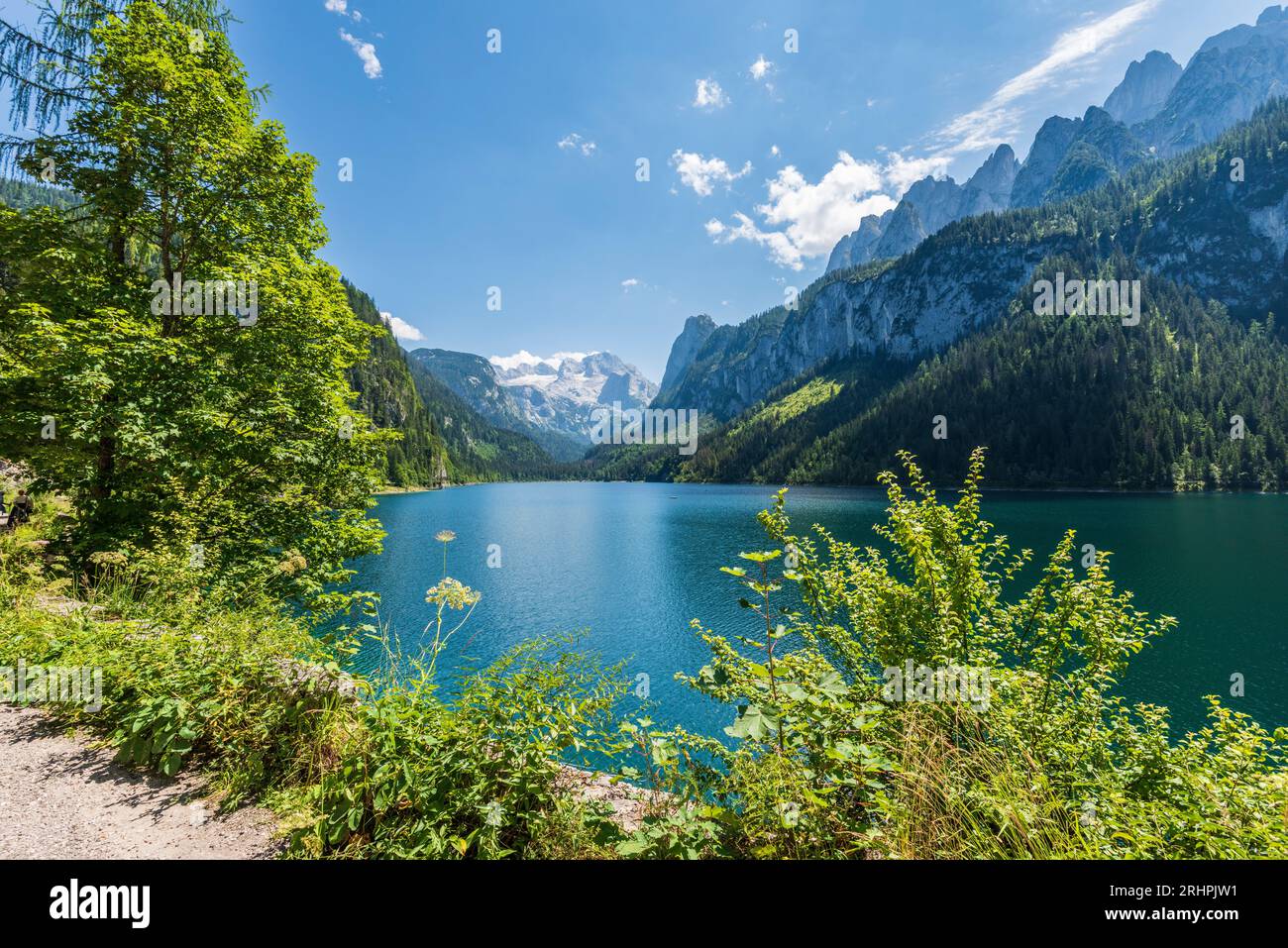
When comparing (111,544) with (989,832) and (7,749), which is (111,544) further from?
(989,832)

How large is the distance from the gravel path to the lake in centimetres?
475

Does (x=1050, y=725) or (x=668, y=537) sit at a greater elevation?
(x=1050, y=725)

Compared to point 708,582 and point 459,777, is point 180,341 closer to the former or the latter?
point 459,777

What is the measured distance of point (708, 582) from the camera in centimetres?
3956

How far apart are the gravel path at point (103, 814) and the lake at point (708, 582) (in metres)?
4.75

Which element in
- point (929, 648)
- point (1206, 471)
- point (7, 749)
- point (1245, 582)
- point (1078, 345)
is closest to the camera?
point (7, 749)

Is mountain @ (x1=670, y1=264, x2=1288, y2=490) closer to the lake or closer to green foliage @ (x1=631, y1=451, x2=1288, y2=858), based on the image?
the lake

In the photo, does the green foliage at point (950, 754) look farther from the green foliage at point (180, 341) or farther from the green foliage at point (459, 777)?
the green foliage at point (180, 341)

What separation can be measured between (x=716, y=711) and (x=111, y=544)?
17.7 meters

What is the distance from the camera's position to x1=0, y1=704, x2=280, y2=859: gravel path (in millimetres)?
3926

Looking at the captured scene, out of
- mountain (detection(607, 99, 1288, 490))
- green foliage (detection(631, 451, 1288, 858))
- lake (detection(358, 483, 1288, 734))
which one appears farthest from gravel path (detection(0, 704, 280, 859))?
mountain (detection(607, 99, 1288, 490))

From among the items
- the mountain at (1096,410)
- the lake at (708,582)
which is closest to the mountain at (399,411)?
the lake at (708,582)

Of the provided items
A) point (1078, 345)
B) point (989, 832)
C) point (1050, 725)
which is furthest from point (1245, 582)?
point (1078, 345)

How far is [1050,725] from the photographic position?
19.8 feet
